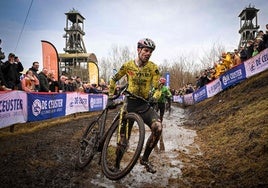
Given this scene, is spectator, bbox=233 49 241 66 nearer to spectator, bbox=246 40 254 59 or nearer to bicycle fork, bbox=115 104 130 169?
spectator, bbox=246 40 254 59

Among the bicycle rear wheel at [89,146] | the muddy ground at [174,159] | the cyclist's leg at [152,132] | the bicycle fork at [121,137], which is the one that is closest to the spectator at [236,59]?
the muddy ground at [174,159]

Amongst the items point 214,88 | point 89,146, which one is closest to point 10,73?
point 89,146

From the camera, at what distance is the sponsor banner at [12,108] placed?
915cm

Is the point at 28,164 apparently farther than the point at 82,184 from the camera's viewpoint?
Yes

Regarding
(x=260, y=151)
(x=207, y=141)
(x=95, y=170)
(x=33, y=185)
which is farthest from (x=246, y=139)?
(x=33, y=185)

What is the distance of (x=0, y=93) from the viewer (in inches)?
353

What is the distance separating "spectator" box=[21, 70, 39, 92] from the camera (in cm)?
1230

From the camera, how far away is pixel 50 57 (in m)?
18.5

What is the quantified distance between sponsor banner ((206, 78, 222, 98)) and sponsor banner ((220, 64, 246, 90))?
55cm

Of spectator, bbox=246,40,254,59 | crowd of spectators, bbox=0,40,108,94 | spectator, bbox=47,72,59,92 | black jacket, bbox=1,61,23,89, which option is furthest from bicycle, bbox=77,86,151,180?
spectator, bbox=246,40,254,59

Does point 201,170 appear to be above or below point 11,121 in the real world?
below

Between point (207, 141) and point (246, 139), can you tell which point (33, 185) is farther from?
point (207, 141)

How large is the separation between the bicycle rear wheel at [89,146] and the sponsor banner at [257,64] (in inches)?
385

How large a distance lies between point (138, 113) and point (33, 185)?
231 centimetres
